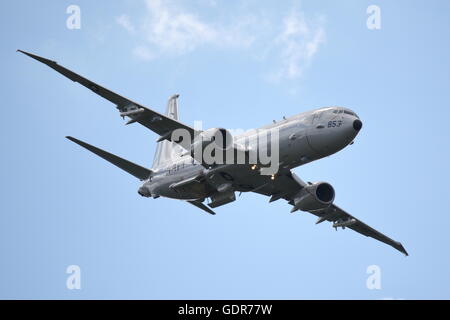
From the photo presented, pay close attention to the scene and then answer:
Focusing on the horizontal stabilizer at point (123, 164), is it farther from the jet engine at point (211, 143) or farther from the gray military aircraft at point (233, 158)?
the jet engine at point (211, 143)

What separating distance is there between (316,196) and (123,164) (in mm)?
13694

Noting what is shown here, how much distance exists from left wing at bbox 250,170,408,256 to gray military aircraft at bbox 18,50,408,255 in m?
0.07

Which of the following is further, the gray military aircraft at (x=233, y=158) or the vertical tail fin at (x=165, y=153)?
the vertical tail fin at (x=165, y=153)

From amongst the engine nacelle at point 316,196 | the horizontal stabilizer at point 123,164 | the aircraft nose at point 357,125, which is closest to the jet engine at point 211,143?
the horizontal stabilizer at point 123,164

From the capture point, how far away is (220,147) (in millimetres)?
49688

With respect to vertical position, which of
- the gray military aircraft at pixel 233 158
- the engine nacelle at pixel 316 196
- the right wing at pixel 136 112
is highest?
the right wing at pixel 136 112

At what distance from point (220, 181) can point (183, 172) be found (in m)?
3.20

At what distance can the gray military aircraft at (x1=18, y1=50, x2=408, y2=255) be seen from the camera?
49.0 meters

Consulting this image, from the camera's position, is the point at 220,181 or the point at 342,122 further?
the point at 220,181

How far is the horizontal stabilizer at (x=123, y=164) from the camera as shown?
53.3m

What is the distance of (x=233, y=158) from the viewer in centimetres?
5050

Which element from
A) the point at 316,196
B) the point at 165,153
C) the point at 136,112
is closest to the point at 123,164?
the point at 165,153

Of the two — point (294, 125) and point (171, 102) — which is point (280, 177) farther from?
point (171, 102)

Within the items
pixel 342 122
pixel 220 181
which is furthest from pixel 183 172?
pixel 342 122
